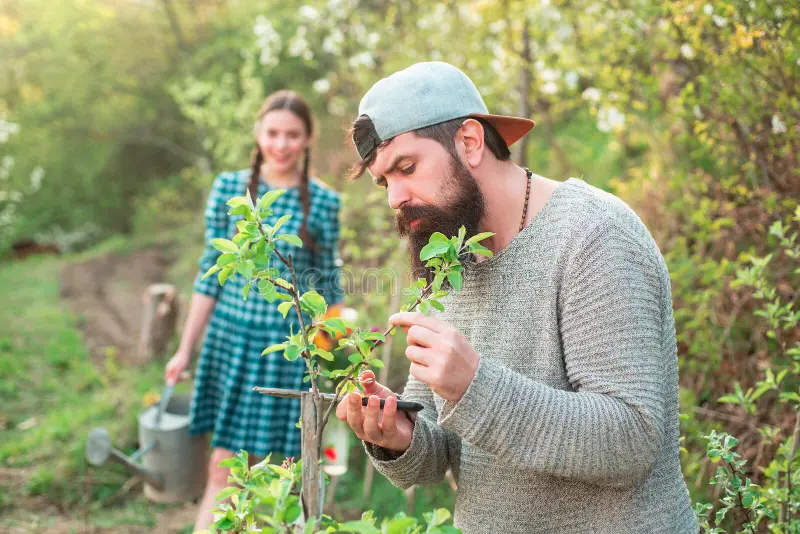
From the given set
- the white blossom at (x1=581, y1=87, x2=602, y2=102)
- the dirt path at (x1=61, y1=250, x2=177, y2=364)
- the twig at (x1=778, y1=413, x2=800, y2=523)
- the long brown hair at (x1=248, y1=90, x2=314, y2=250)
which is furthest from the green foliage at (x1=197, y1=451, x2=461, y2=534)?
the dirt path at (x1=61, y1=250, x2=177, y2=364)

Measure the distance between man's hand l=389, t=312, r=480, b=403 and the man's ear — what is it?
48 centimetres

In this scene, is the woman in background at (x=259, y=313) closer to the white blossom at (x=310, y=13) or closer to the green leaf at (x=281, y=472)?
the green leaf at (x=281, y=472)

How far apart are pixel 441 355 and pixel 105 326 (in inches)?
315

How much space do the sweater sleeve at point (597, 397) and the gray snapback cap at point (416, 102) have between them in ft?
1.49

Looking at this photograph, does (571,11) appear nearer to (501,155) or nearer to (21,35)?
(501,155)

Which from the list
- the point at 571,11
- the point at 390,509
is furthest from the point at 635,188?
the point at 390,509

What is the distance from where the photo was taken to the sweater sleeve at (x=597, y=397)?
1258mm

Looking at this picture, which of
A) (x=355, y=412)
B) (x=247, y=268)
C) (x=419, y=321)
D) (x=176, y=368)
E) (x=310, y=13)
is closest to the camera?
(x=247, y=268)

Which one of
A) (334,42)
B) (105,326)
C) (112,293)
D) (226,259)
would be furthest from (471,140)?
(112,293)

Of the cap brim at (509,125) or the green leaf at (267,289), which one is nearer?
the green leaf at (267,289)

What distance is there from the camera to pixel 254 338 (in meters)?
3.19

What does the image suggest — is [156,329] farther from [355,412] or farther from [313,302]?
[313,302]

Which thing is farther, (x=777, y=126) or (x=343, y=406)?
(x=777, y=126)

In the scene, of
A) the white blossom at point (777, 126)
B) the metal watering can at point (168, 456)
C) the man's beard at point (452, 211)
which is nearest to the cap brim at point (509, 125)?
the man's beard at point (452, 211)
